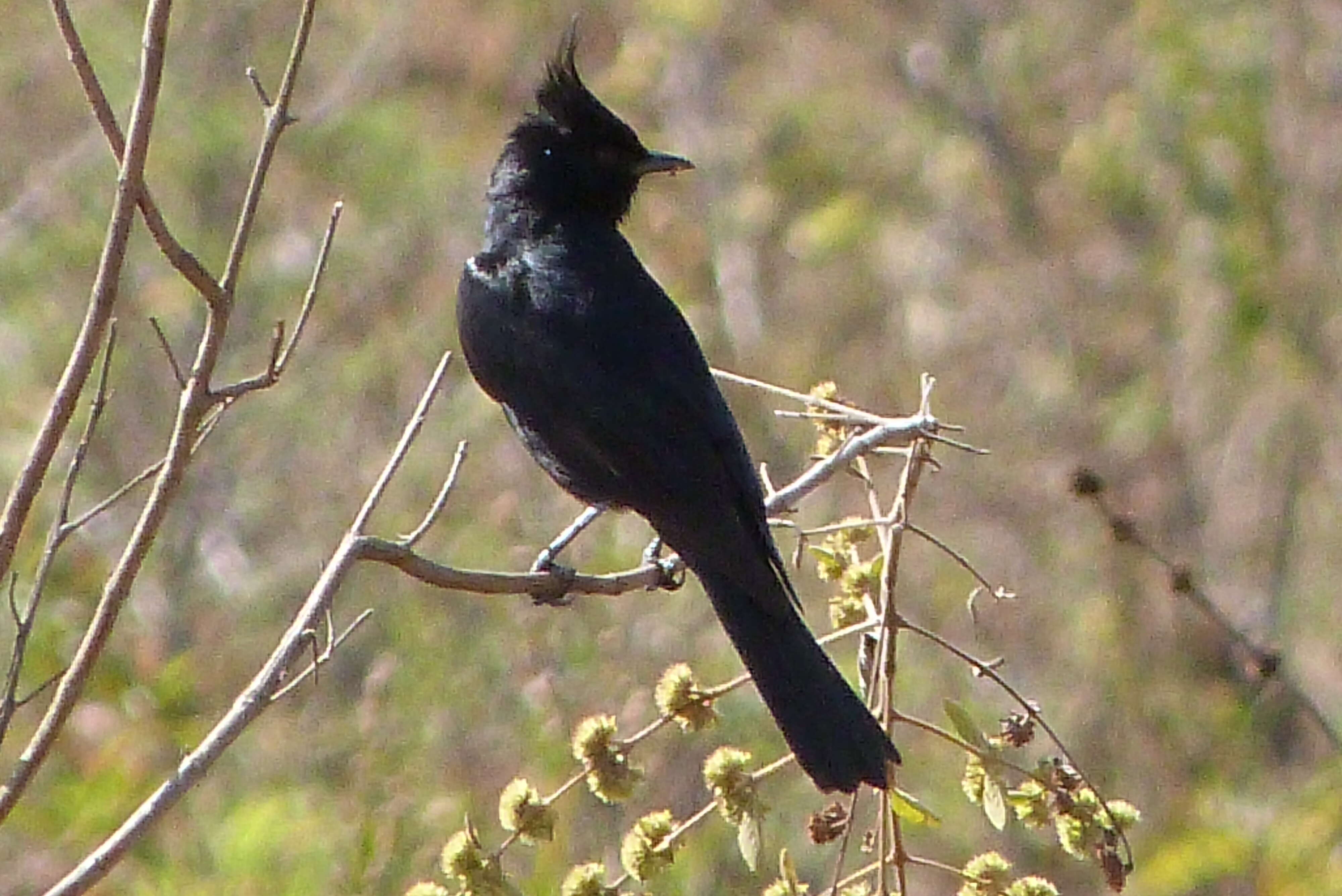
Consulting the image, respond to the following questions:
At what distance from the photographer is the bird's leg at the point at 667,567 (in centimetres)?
410

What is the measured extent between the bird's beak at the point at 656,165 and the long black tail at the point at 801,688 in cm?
120

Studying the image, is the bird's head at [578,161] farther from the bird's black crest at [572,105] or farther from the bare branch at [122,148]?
the bare branch at [122,148]

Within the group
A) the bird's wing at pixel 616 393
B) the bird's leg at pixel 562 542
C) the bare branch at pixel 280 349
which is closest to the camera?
the bare branch at pixel 280 349

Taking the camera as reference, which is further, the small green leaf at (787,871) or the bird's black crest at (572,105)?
the bird's black crest at (572,105)

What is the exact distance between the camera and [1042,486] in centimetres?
784

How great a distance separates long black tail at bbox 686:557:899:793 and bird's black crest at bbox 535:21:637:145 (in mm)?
1270

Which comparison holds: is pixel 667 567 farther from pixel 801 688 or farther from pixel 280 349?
pixel 280 349

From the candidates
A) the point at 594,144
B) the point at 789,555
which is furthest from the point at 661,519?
the point at 789,555

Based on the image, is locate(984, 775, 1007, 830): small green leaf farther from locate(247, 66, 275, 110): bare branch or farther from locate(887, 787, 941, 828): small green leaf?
locate(247, 66, 275, 110): bare branch

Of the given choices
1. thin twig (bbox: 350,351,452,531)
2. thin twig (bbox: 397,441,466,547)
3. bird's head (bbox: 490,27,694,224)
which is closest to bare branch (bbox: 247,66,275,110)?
thin twig (bbox: 350,351,452,531)

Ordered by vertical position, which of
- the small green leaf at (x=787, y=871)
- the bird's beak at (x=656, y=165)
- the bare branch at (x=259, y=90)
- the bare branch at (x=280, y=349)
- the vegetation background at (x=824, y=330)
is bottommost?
the small green leaf at (x=787, y=871)

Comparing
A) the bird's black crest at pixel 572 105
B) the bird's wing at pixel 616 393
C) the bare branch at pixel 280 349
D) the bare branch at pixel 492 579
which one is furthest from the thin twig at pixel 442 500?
the bird's black crest at pixel 572 105

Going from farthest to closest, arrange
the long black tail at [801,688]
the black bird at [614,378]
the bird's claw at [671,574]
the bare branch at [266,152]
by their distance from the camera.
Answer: the bird's claw at [671,574] < the black bird at [614,378] < the long black tail at [801,688] < the bare branch at [266,152]

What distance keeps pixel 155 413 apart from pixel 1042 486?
3.28 meters
